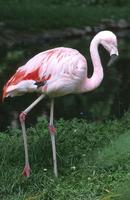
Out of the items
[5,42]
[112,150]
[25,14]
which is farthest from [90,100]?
[25,14]

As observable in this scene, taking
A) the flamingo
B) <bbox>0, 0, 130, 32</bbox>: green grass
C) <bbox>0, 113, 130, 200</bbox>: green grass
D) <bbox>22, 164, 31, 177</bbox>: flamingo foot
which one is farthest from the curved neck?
<bbox>0, 0, 130, 32</bbox>: green grass

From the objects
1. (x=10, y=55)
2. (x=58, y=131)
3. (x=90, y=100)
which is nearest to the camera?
(x=58, y=131)

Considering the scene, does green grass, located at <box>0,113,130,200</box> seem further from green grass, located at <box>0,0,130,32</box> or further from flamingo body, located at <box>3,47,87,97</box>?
green grass, located at <box>0,0,130,32</box>

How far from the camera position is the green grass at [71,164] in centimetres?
581

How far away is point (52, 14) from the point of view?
26.4 metres

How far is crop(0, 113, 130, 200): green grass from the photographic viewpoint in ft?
19.1

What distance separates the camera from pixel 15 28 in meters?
24.0

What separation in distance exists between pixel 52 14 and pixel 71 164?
2002 centimetres

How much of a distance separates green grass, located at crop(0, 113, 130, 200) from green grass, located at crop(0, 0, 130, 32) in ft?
54.3

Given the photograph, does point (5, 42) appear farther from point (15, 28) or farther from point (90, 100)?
point (90, 100)

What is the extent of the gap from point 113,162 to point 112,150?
361 millimetres

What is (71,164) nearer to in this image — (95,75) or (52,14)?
(95,75)

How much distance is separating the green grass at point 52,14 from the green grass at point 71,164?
54.3 feet

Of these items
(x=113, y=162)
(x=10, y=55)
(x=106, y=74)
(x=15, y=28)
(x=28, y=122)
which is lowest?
(x=113, y=162)
